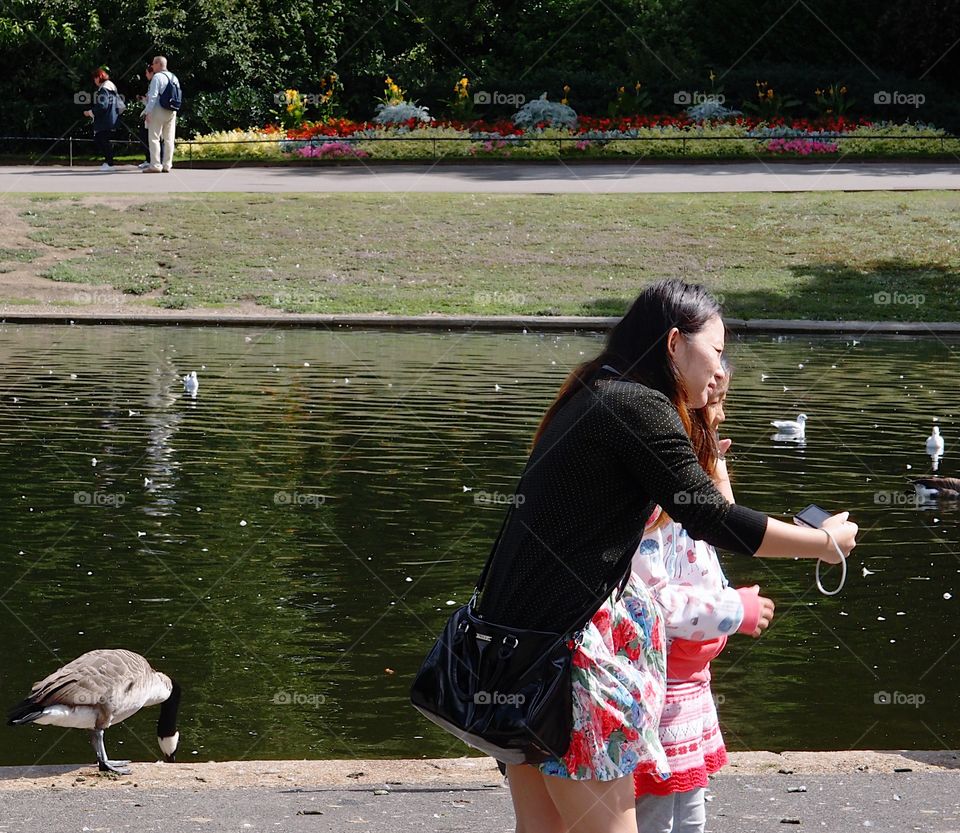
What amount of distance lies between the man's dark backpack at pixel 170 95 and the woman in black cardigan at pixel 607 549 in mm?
24915

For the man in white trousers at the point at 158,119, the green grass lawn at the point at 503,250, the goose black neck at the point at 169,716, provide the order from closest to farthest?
the goose black neck at the point at 169,716 → the green grass lawn at the point at 503,250 → the man in white trousers at the point at 158,119

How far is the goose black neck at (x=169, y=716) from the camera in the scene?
6293mm

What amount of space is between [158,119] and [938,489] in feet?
67.5

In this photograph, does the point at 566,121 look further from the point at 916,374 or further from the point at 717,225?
the point at 916,374

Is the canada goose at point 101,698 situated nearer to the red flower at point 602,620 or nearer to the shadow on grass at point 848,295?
the red flower at point 602,620

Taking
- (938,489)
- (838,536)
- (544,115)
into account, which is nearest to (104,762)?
(838,536)

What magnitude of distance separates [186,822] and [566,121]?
98.6ft

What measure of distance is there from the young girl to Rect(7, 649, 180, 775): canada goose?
262 cm

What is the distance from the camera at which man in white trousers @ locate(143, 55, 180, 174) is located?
27.6 metres

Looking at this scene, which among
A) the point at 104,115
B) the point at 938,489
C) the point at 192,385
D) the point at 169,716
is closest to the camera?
the point at 169,716

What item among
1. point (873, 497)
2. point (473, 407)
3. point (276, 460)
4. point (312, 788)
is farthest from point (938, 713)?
point (473, 407)

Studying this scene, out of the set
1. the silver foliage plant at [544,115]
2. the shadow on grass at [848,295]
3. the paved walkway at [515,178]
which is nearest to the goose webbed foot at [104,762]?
the shadow on grass at [848,295]

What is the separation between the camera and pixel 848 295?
22719 millimetres

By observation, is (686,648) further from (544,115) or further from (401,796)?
(544,115)
